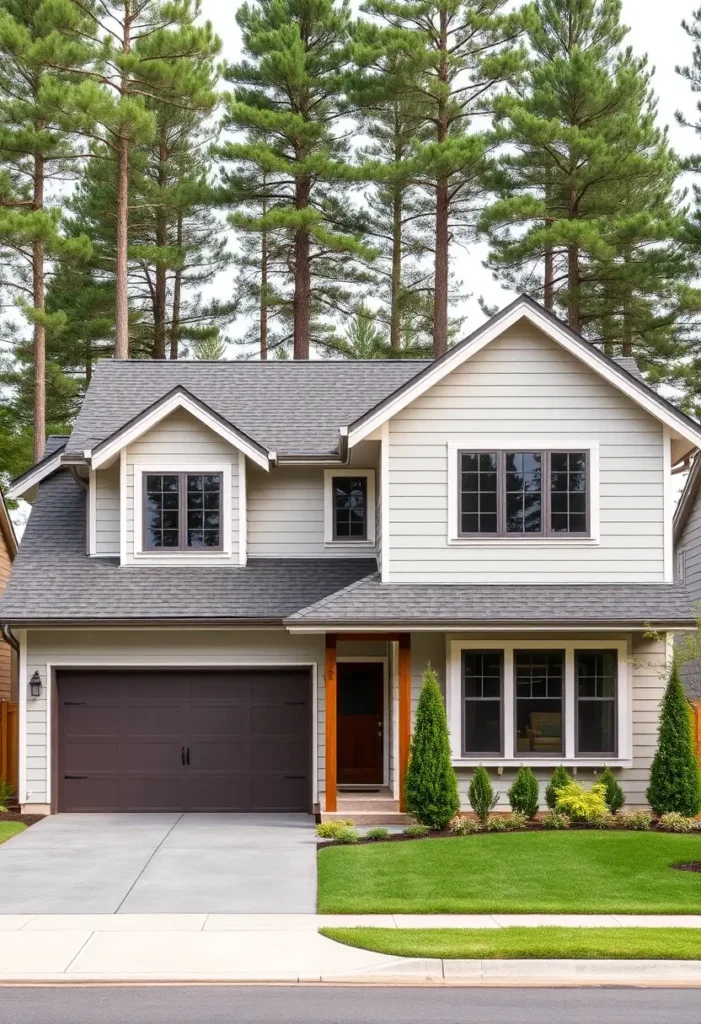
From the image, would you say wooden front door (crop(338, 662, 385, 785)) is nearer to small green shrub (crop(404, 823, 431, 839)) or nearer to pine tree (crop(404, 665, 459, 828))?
pine tree (crop(404, 665, 459, 828))

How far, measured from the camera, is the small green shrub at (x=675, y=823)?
57.4 feet

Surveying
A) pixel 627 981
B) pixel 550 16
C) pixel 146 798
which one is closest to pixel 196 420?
pixel 146 798

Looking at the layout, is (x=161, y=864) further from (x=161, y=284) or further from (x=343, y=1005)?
(x=161, y=284)

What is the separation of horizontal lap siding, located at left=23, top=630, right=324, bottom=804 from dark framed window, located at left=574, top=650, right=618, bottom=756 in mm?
3978

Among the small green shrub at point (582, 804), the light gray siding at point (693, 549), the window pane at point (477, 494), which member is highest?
the window pane at point (477, 494)

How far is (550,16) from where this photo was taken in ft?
126

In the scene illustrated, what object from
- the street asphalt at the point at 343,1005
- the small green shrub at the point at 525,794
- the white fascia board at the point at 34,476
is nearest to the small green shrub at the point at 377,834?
the small green shrub at the point at 525,794

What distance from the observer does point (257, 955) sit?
36.5 feet

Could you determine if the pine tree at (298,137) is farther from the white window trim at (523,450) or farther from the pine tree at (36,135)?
the white window trim at (523,450)

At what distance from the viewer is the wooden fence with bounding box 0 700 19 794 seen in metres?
21.7

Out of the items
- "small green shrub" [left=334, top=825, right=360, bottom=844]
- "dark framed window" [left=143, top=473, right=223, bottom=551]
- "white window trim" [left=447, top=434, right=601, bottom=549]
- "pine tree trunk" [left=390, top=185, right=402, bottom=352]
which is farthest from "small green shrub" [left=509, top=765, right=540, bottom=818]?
"pine tree trunk" [left=390, top=185, right=402, bottom=352]

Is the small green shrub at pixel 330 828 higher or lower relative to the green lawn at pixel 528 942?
lower

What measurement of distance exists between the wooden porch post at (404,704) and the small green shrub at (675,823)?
144 inches

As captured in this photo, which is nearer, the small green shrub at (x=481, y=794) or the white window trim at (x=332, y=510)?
the small green shrub at (x=481, y=794)
